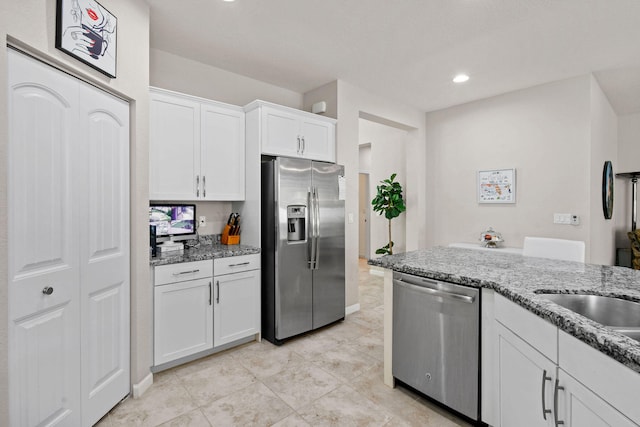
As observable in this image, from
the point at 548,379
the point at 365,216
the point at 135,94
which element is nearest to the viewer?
the point at 548,379

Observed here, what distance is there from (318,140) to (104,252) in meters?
2.29

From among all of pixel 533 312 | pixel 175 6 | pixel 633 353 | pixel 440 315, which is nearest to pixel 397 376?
pixel 440 315

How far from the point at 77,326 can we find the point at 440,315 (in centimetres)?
209

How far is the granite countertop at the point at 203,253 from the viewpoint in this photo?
2477mm

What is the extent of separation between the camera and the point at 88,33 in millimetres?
1747

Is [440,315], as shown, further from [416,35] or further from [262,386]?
[416,35]

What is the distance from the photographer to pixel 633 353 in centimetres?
85

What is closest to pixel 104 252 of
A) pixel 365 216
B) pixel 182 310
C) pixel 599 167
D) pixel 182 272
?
pixel 182 272

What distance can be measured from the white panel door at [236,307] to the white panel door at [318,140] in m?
1.40

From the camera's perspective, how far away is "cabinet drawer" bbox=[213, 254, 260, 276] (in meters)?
2.74

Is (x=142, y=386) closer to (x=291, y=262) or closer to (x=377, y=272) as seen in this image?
(x=291, y=262)

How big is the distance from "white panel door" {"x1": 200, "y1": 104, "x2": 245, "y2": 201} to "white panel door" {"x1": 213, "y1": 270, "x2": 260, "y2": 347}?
79cm

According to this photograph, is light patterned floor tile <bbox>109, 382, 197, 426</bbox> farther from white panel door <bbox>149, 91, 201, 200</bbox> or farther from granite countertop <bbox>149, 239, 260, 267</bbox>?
white panel door <bbox>149, 91, 201, 200</bbox>

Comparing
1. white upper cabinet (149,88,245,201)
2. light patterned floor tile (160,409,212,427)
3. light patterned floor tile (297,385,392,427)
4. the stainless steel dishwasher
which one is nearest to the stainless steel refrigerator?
white upper cabinet (149,88,245,201)
